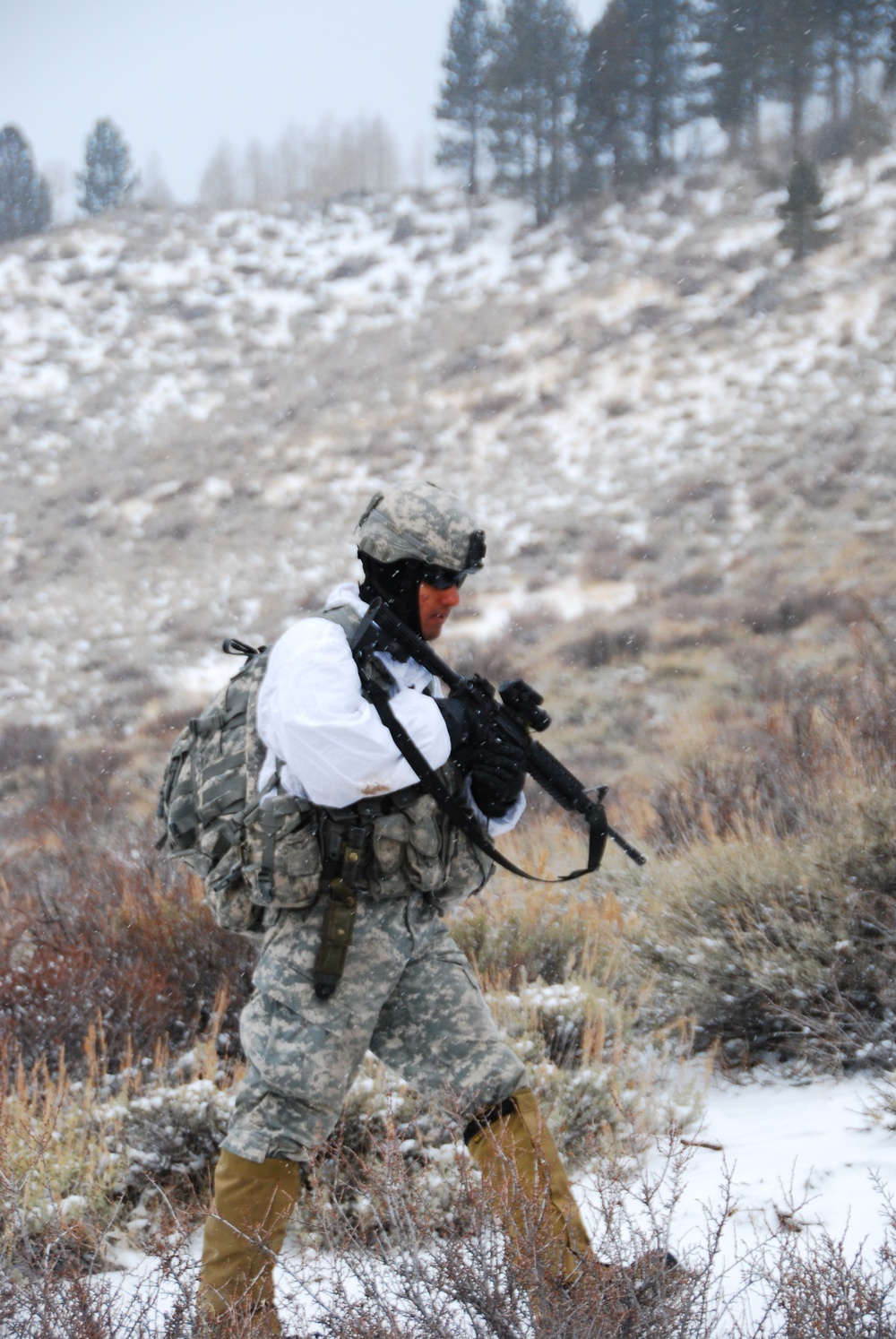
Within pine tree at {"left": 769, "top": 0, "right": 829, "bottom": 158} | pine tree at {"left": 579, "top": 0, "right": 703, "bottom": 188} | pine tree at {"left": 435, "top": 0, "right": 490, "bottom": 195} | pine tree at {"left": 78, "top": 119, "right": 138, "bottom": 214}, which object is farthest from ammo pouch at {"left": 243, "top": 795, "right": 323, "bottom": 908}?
pine tree at {"left": 78, "top": 119, "right": 138, "bottom": 214}

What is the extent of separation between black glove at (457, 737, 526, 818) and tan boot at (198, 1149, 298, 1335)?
0.81 m

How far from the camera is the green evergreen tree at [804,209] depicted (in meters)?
21.1

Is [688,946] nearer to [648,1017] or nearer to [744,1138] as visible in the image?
[648,1017]

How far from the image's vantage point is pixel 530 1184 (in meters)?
1.86

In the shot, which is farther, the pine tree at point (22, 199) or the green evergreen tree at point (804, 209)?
the pine tree at point (22, 199)

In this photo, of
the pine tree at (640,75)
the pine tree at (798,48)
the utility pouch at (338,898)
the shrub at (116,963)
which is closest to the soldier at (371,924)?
the utility pouch at (338,898)

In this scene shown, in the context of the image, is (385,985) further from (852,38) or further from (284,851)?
(852,38)

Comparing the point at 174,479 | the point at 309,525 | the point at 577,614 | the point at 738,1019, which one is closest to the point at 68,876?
the point at 738,1019

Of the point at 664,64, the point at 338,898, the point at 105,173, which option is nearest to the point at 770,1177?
the point at 338,898

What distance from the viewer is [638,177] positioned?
27344 mm

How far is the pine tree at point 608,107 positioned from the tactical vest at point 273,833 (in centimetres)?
2935

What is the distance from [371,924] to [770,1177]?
4.41 ft

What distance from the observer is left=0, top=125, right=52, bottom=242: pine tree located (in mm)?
35156

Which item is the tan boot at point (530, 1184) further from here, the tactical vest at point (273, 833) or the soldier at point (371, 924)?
the tactical vest at point (273, 833)
